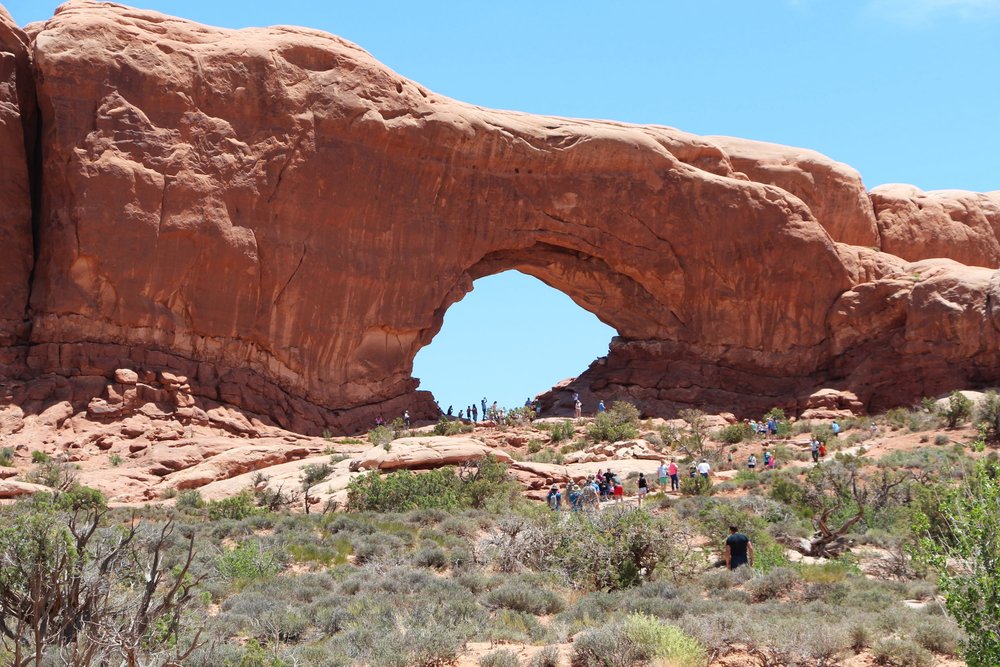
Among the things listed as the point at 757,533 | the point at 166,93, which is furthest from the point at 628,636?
the point at 166,93

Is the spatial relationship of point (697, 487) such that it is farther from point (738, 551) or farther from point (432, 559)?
point (432, 559)

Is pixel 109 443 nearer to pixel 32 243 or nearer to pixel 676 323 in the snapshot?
pixel 32 243

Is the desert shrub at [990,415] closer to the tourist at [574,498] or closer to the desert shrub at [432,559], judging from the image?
the tourist at [574,498]

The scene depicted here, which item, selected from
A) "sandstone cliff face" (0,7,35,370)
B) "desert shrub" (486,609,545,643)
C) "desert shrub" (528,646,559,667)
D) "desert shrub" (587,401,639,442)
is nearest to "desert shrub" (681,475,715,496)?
"desert shrub" (587,401,639,442)

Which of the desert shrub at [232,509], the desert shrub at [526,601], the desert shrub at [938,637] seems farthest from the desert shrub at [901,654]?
the desert shrub at [232,509]

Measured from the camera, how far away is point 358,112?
3036cm

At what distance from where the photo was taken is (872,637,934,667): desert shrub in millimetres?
9609

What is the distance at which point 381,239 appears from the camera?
102 ft

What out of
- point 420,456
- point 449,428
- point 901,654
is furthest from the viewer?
point 449,428

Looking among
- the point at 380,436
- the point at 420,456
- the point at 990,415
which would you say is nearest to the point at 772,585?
the point at 420,456

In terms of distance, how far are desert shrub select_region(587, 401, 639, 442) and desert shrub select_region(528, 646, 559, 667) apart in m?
18.5

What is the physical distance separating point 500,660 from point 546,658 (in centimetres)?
41

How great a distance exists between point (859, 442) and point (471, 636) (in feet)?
63.8

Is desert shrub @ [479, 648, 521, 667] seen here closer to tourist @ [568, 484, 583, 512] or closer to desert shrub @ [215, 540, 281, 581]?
desert shrub @ [215, 540, 281, 581]
